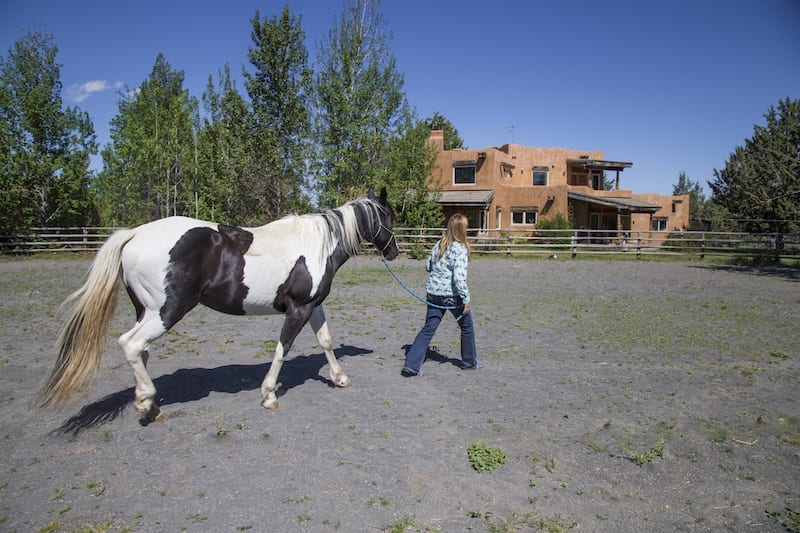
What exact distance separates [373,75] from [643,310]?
20.9m

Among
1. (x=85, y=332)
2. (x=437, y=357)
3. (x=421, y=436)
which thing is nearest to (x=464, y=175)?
(x=437, y=357)

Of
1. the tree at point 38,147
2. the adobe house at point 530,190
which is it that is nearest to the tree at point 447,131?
the adobe house at point 530,190

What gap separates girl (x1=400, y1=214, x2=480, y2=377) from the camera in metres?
5.82

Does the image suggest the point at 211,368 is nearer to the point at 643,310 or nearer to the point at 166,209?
the point at 643,310

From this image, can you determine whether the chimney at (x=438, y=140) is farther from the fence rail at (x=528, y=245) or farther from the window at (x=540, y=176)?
the fence rail at (x=528, y=245)

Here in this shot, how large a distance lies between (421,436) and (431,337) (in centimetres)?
186

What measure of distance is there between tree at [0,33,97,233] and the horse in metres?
24.8

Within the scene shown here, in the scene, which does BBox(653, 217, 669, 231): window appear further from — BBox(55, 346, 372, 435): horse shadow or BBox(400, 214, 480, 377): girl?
BBox(55, 346, 372, 435): horse shadow

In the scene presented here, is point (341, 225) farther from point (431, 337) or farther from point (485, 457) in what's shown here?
point (485, 457)

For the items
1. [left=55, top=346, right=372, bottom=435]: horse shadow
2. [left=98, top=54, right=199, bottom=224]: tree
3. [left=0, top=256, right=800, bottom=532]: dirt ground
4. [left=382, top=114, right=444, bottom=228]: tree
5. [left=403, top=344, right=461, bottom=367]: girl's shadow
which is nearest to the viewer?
[left=0, top=256, right=800, bottom=532]: dirt ground

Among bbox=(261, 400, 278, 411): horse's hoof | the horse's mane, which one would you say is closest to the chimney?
the horse's mane

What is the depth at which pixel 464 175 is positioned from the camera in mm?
35812

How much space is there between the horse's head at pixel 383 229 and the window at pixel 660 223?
1656 inches

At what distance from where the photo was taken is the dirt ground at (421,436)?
3.07 m
